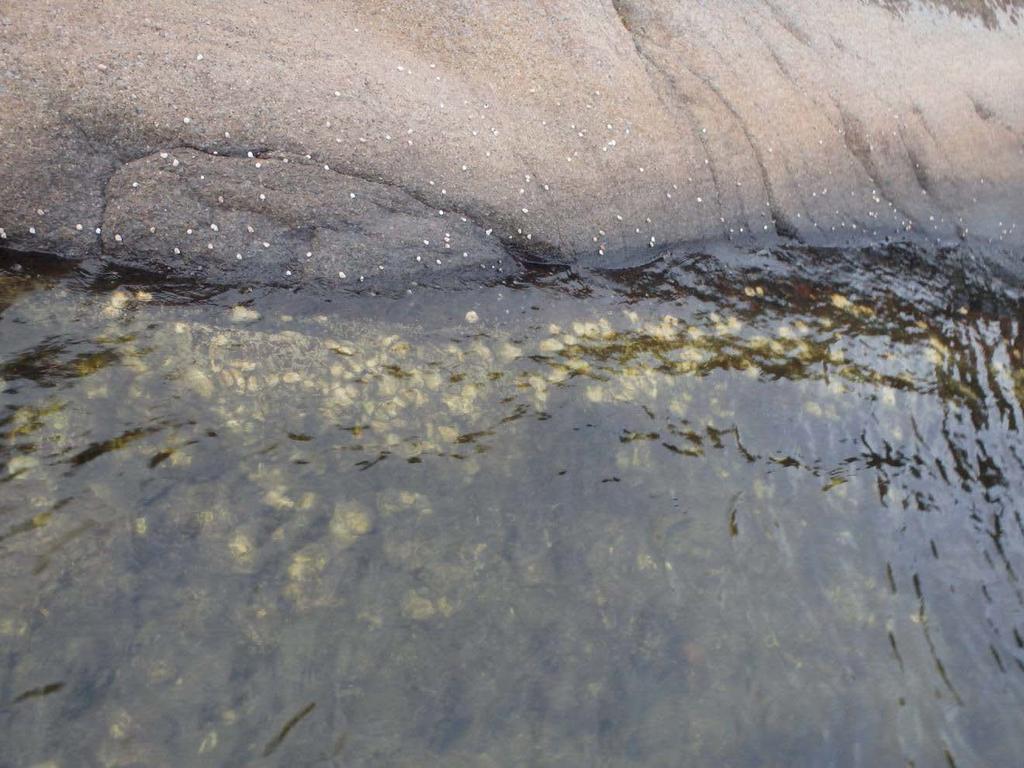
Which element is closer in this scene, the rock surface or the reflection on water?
the reflection on water

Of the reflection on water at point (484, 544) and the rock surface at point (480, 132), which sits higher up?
the rock surface at point (480, 132)

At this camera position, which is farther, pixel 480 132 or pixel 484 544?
pixel 480 132

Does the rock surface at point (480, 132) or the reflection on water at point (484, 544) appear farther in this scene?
the rock surface at point (480, 132)

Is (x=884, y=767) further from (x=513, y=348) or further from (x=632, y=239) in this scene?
(x=632, y=239)

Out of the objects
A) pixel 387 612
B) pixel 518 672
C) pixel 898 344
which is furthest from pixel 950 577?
pixel 387 612

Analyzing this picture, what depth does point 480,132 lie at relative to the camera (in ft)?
12.2

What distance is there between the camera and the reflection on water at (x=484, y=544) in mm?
Result: 2426

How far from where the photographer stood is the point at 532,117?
388 cm

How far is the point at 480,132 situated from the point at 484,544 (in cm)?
171

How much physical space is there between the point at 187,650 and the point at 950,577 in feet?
8.13

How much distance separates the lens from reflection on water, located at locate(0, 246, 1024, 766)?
2426 mm

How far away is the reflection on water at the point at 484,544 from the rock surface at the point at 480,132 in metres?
0.28

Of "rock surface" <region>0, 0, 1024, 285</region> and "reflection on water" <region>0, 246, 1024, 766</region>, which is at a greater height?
"rock surface" <region>0, 0, 1024, 285</region>

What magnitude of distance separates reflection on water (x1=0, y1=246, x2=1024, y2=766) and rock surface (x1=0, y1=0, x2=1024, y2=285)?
283 mm
